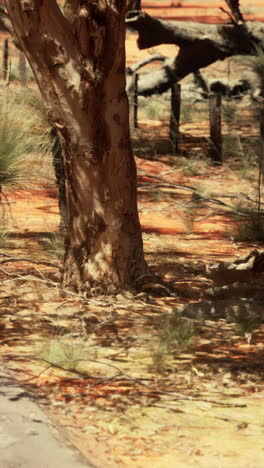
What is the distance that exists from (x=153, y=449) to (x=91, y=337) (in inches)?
77.2

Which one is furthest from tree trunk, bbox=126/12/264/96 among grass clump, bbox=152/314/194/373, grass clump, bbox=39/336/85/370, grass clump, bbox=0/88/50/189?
grass clump, bbox=39/336/85/370

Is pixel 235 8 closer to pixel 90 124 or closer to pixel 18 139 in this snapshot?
pixel 18 139

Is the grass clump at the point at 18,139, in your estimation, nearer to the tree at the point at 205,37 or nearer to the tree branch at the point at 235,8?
the tree at the point at 205,37

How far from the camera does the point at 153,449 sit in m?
4.55

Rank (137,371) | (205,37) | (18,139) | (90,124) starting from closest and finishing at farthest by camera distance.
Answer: (137,371)
(90,124)
(18,139)
(205,37)

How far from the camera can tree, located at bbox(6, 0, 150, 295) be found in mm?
6977

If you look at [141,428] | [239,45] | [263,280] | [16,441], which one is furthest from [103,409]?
[239,45]

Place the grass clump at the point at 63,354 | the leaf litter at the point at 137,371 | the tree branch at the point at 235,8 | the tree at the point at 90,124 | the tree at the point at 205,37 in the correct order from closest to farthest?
the leaf litter at the point at 137,371 → the grass clump at the point at 63,354 → the tree at the point at 90,124 → the tree branch at the point at 235,8 → the tree at the point at 205,37

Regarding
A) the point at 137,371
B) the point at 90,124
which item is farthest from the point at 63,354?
the point at 90,124

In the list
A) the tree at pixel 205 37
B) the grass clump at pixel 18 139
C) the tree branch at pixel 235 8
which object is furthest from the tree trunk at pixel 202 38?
the grass clump at pixel 18 139

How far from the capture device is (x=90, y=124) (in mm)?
7113

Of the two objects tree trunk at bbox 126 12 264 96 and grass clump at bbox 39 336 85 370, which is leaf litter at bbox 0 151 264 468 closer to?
grass clump at bbox 39 336 85 370

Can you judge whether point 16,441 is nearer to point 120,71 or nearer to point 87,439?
point 87,439

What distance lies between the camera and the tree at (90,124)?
6977 mm
